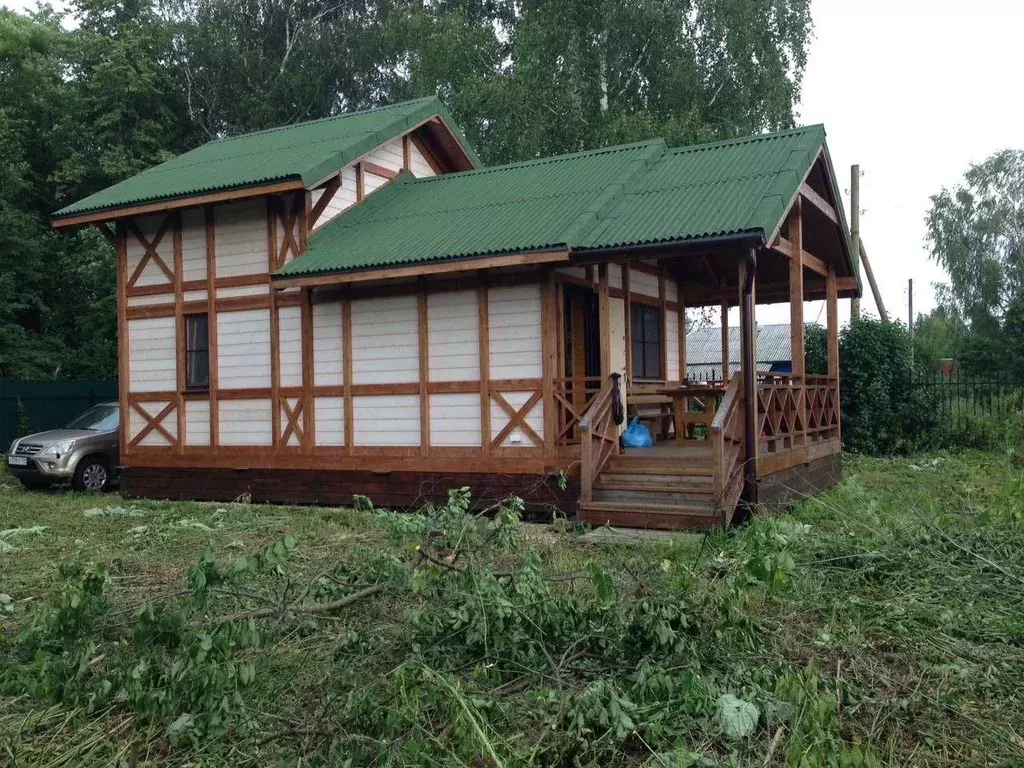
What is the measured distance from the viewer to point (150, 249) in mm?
14391

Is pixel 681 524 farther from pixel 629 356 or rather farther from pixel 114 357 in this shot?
pixel 114 357

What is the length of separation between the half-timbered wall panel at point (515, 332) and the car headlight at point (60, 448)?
8129mm

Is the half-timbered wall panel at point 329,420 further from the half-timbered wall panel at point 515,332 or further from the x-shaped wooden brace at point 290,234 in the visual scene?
the half-timbered wall panel at point 515,332

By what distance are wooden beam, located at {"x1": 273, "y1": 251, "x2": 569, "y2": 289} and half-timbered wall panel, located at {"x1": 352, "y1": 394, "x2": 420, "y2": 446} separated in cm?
167

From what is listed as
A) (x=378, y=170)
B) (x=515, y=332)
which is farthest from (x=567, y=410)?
(x=378, y=170)

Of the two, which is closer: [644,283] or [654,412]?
[654,412]

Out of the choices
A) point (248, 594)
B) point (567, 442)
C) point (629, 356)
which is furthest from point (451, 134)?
point (248, 594)

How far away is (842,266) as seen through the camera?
1498 centimetres

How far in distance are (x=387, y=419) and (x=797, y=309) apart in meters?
5.62

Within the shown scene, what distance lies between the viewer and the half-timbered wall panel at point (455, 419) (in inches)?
462

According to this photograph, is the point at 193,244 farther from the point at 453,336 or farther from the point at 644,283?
the point at 644,283

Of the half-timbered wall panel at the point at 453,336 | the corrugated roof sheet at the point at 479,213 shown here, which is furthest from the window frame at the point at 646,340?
the half-timbered wall panel at the point at 453,336

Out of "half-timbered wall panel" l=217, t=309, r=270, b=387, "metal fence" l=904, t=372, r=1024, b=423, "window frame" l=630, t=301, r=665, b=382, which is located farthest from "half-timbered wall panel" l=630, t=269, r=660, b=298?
"metal fence" l=904, t=372, r=1024, b=423

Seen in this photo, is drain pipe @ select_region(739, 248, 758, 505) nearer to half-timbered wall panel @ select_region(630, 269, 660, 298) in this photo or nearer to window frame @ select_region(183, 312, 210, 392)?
half-timbered wall panel @ select_region(630, 269, 660, 298)
